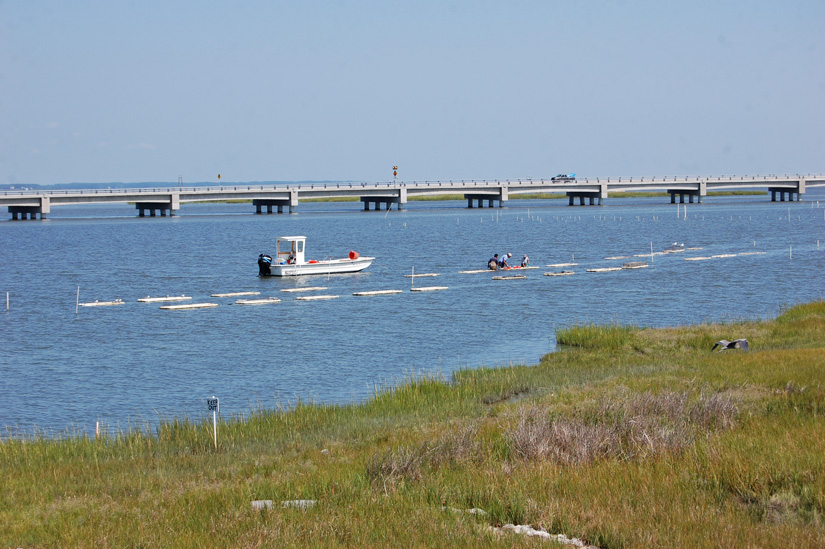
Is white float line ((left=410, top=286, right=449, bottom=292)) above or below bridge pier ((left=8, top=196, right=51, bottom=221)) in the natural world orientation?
below

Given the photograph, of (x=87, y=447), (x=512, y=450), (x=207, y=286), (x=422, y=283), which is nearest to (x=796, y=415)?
(x=512, y=450)

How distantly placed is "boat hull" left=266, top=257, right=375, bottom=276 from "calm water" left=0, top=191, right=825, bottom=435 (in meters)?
1.00

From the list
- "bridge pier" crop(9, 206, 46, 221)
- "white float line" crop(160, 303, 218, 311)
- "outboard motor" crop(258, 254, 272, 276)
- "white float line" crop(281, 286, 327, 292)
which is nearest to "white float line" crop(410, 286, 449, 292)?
"white float line" crop(281, 286, 327, 292)

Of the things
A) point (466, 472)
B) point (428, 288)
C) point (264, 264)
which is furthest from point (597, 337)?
point (264, 264)

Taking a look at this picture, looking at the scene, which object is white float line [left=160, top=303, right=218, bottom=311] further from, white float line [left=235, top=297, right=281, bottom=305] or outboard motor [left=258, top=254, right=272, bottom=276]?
outboard motor [left=258, top=254, right=272, bottom=276]

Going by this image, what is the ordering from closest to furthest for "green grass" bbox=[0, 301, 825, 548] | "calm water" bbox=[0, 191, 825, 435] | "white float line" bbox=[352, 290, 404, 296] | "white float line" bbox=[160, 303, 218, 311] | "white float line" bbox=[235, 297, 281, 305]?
"green grass" bbox=[0, 301, 825, 548]
"calm water" bbox=[0, 191, 825, 435]
"white float line" bbox=[160, 303, 218, 311]
"white float line" bbox=[235, 297, 281, 305]
"white float line" bbox=[352, 290, 404, 296]

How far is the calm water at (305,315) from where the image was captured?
28656 mm

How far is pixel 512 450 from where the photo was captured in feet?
49.4

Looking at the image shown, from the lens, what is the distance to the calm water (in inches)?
1128

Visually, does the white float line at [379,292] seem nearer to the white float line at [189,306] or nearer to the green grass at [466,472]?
the white float line at [189,306]

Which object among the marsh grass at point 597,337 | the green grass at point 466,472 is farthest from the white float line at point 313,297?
the green grass at point 466,472

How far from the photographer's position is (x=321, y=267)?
6738cm

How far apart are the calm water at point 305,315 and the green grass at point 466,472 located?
5.47 m

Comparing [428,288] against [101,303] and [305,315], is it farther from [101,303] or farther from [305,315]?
[101,303]
